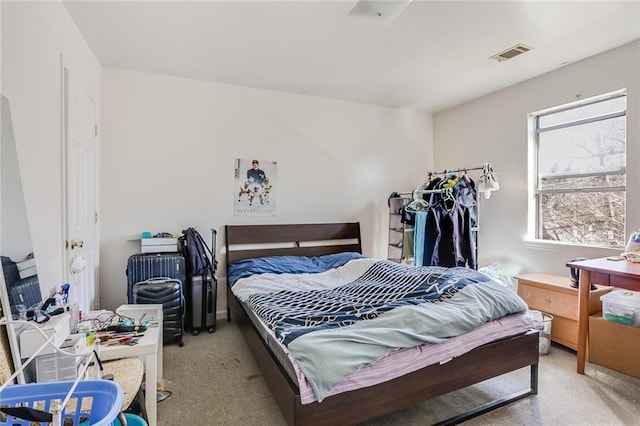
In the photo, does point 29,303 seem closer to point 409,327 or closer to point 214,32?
point 409,327

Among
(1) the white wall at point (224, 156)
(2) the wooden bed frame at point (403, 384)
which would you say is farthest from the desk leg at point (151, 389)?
(1) the white wall at point (224, 156)

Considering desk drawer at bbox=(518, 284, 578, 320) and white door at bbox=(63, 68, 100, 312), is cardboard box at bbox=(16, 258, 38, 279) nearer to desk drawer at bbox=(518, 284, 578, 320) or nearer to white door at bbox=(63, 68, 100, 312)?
white door at bbox=(63, 68, 100, 312)

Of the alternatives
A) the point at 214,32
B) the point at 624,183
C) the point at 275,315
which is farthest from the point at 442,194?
the point at 214,32

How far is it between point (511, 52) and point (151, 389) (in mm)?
3649

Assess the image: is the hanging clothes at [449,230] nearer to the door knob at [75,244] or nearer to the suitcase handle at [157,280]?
the suitcase handle at [157,280]

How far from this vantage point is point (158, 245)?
122 inches

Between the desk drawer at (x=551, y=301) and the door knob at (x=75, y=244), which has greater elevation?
the door knob at (x=75, y=244)

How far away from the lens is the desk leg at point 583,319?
2.32 m

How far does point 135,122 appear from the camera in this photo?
3.20 metres

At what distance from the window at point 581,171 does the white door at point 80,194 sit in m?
4.12

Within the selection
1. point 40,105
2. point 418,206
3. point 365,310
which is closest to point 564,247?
point 418,206

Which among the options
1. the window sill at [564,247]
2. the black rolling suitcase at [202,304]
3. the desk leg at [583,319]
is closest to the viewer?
the desk leg at [583,319]

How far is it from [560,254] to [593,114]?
1.34m

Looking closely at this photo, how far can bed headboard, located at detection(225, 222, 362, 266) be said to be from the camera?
11.6ft
